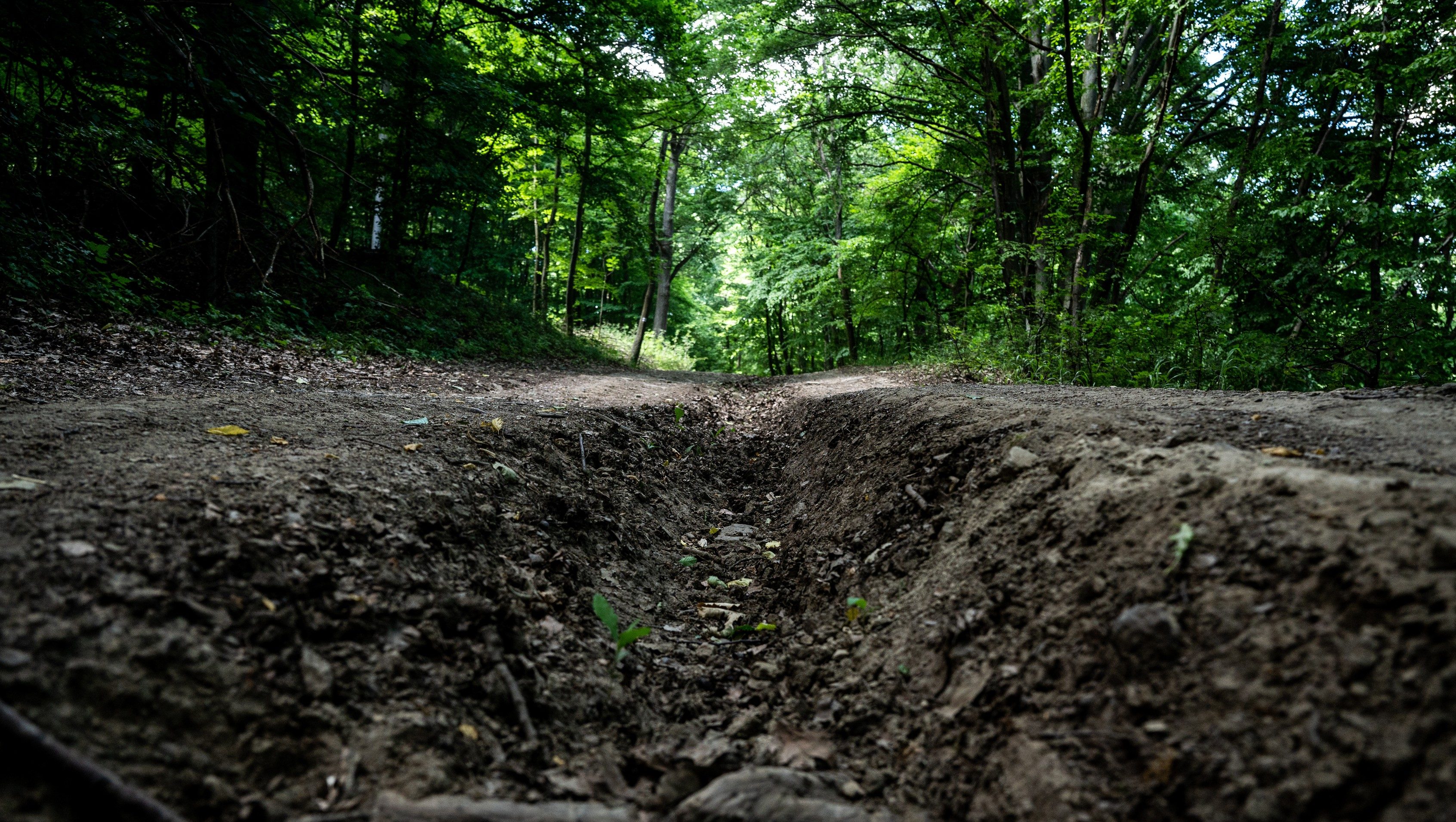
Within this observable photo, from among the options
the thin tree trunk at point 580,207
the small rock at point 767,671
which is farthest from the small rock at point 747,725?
the thin tree trunk at point 580,207

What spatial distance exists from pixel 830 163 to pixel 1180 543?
1763 cm

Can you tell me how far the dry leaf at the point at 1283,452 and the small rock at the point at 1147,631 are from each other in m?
1.02

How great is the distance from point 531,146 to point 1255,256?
612 inches

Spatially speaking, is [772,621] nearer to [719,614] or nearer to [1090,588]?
[719,614]

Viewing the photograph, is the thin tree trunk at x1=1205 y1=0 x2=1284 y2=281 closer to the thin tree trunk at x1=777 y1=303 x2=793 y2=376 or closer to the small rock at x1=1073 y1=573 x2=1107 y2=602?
the small rock at x1=1073 y1=573 x2=1107 y2=602

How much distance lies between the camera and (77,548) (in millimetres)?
1629

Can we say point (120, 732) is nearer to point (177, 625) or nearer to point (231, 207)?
point (177, 625)

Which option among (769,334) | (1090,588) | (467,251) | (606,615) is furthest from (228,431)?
(769,334)

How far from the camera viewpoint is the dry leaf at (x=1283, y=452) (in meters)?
2.22

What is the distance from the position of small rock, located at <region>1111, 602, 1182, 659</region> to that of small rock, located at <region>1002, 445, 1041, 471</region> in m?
1.09

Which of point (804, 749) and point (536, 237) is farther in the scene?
point (536, 237)

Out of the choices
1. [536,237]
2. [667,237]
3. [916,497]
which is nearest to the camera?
[916,497]

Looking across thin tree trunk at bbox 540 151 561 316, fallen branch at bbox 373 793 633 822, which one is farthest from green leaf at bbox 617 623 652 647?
thin tree trunk at bbox 540 151 561 316

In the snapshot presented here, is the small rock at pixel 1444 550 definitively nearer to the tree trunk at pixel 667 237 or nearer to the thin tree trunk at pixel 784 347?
the tree trunk at pixel 667 237
